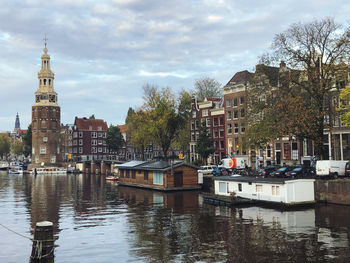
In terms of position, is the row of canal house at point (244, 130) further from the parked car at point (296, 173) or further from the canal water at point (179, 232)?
the canal water at point (179, 232)

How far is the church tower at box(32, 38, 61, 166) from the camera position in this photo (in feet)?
450

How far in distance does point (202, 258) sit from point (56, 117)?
12639cm

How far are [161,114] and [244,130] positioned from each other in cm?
1726

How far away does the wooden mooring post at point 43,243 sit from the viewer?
20078 millimetres

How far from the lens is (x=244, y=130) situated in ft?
252

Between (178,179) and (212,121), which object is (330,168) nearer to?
(178,179)

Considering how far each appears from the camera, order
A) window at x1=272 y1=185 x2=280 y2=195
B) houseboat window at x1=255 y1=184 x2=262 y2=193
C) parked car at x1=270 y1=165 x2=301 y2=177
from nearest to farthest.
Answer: window at x1=272 y1=185 x2=280 y2=195
houseboat window at x1=255 y1=184 x2=262 y2=193
parked car at x1=270 y1=165 x2=301 y2=177

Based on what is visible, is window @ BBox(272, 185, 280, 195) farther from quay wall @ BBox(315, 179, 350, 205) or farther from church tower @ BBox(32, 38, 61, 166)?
church tower @ BBox(32, 38, 61, 166)

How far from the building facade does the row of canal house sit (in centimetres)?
6776

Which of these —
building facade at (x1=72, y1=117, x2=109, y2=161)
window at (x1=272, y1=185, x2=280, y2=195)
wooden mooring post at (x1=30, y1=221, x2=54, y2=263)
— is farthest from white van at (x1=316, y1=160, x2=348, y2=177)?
building facade at (x1=72, y1=117, x2=109, y2=161)

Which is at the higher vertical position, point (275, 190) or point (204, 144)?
point (204, 144)

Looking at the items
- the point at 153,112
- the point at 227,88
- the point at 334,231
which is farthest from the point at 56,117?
the point at 334,231

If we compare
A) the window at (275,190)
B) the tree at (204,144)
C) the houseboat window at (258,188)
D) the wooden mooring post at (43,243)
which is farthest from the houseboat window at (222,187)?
the wooden mooring post at (43,243)

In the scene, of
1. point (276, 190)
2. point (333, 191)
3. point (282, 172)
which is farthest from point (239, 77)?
point (276, 190)
